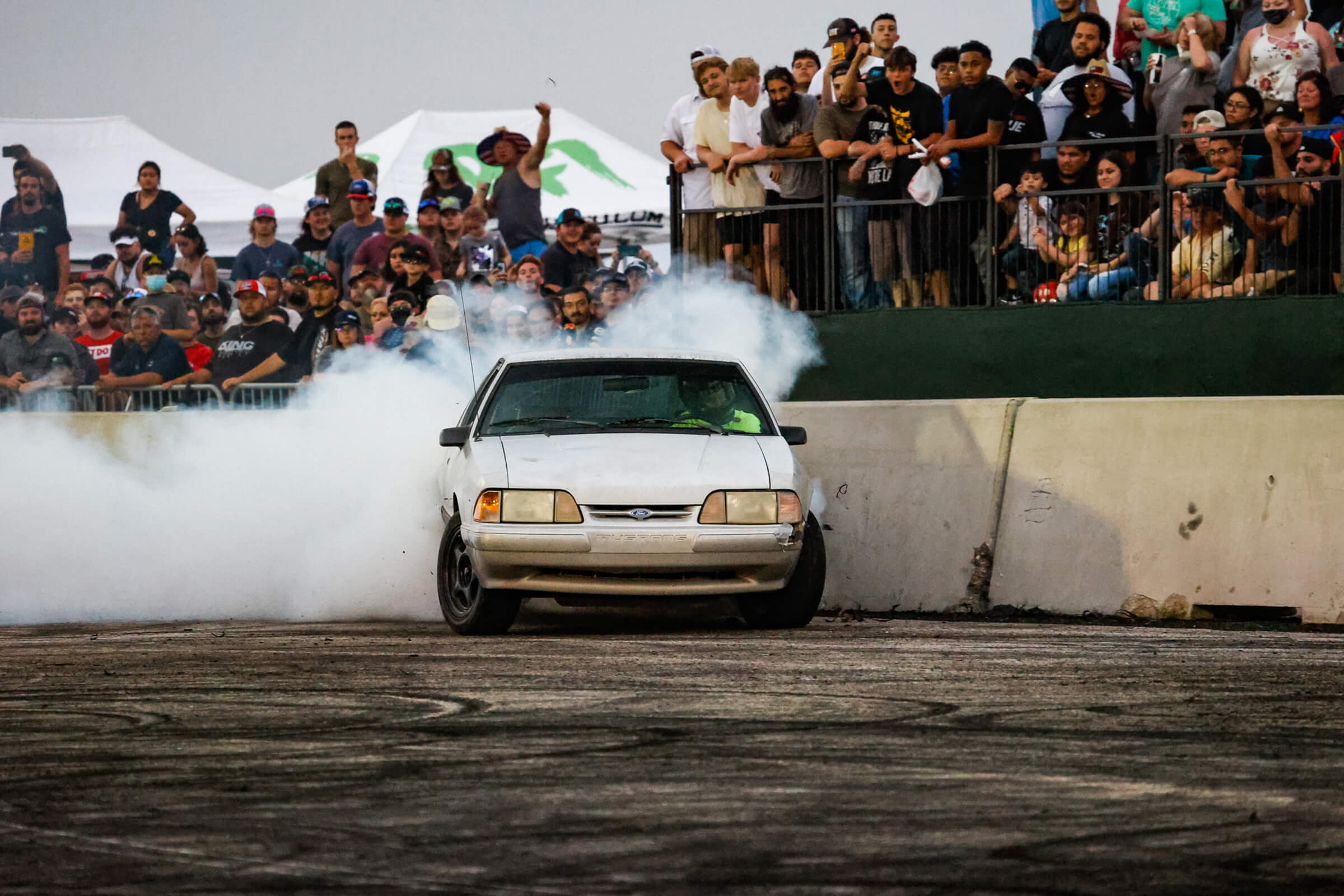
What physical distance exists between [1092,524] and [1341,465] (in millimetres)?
1312

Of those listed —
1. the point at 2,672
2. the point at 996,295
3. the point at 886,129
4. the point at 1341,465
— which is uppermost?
the point at 886,129

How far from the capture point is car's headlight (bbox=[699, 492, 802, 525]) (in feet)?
30.0

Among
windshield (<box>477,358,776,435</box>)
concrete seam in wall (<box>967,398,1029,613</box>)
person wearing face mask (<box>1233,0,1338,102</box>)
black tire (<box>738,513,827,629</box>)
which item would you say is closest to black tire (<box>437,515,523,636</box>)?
windshield (<box>477,358,776,435</box>)

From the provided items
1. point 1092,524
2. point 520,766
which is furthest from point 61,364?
point 520,766

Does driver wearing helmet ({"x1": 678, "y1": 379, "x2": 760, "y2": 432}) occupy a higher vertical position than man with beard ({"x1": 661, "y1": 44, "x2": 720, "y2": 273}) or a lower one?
lower

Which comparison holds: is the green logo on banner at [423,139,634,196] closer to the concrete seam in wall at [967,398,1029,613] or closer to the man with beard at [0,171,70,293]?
the man with beard at [0,171,70,293]

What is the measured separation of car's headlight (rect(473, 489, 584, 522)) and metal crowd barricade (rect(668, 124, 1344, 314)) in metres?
5.00

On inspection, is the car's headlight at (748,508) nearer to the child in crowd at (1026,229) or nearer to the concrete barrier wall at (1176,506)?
the concrete barrier wall at (1176,506)

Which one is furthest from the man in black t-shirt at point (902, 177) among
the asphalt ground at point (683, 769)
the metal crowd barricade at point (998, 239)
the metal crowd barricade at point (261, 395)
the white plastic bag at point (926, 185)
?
the asphalt ground at point (683, 769)

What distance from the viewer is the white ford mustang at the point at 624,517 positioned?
9062mm

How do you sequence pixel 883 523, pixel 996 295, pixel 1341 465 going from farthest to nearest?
pixel 996 295 → pixel 883 523 → pixel 1341 465

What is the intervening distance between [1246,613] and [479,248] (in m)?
9.36

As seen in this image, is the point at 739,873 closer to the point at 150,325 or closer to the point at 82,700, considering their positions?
the point at 82,700

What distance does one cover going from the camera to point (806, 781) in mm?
5059
